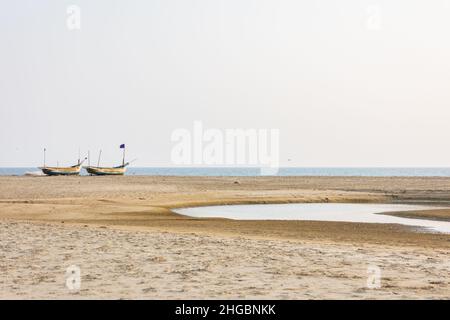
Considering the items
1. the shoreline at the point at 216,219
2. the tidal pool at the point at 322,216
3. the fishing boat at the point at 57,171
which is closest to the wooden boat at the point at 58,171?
the fishing boat at the point at 57,171

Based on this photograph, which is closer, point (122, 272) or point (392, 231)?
point (122, 272)

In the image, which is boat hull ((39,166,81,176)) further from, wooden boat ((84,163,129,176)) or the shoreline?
the shoreline

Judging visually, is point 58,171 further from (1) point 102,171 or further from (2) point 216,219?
(2) point 216,219

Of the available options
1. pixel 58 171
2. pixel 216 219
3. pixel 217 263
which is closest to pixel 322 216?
pixel 216 219

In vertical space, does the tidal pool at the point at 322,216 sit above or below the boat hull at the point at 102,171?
below

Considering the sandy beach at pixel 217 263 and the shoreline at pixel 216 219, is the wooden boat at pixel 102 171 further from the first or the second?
the sandy beach at pixel 217 263

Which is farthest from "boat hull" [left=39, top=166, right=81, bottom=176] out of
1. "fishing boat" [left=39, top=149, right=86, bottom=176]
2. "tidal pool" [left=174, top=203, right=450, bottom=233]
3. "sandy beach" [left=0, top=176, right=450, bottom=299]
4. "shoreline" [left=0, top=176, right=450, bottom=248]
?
"sandy beach" [left=0, top=176, right=450, bottom=299]

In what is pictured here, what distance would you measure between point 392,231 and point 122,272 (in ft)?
53.8

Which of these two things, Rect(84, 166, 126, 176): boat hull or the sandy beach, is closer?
the sandy beach

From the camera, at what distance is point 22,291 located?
11.0 m
